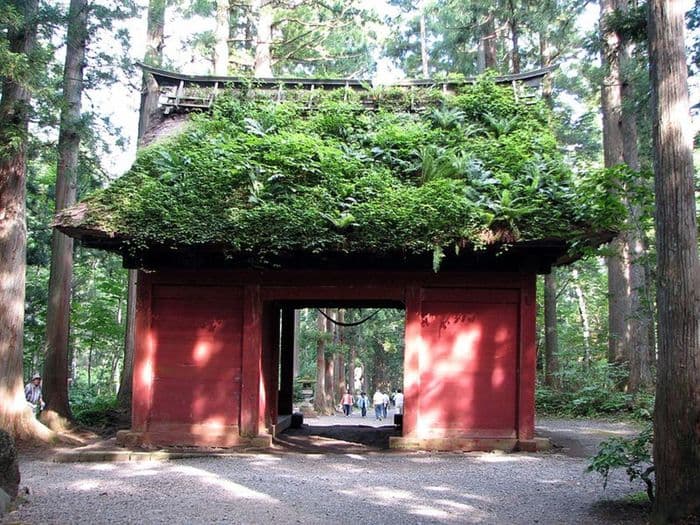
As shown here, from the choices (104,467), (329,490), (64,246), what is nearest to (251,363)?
(104,467)

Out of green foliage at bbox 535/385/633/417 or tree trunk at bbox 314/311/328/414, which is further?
tree trunk at bbox 314/311/328/414

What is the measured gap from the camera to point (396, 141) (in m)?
11.4

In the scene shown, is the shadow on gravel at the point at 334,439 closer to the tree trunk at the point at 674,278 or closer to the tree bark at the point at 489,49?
the tree trunk at the point at 674,278

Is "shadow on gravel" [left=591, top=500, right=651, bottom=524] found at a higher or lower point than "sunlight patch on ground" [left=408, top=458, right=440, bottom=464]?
higher

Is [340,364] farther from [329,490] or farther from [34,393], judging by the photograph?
[329,490]

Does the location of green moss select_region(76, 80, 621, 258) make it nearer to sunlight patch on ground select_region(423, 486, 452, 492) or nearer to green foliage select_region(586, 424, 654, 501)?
green foliage select_region(586, 424, 654, 501)

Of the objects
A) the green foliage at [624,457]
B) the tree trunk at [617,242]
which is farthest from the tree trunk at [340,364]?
the green foliage at [624,457]

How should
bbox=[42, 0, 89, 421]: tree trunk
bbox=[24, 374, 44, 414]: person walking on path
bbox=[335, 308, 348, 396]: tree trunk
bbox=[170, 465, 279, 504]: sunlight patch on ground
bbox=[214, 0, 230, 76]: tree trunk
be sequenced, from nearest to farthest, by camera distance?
1. bbox=[170, 465, 279, 504]: sunlight patch on ground
2. bbox=[24, 374, 44, 414]: person walking on path
3. bbox=[42, 0, 89, 421]: tree trunk
4. bbox=[214, 0, 230, 76]: tree trunk
5. bbox=[335, 308, 348, 396]: tree trunk

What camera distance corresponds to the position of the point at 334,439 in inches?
516

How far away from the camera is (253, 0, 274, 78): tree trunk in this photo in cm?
2052

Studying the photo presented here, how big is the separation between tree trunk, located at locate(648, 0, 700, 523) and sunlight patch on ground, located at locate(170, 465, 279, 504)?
13.5 feet

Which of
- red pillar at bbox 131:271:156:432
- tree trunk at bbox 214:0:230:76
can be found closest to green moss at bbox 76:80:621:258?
red pillar at bbox 131:271:156:432

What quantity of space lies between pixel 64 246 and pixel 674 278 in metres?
12.6

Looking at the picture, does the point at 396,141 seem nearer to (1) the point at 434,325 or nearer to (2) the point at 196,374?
(1) the point at 434,325
